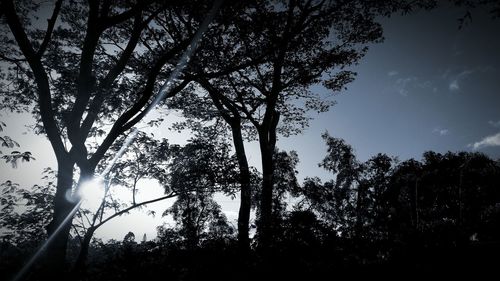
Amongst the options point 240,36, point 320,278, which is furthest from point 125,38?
point 320,278

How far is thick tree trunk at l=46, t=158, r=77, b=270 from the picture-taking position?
20.8 feet

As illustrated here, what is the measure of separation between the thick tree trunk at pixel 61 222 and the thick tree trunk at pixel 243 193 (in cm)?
587

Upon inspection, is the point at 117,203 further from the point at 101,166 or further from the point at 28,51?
the point at 28,51

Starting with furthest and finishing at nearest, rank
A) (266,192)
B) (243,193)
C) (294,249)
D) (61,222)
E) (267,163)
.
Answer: (267,163)
(266,192)
(243,193)
(294,249)
(61,222)

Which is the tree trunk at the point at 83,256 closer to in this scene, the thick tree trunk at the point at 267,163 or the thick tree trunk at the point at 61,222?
the thick tree trunk at the point at 61,222

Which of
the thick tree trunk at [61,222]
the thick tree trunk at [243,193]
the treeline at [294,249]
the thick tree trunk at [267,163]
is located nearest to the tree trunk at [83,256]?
the treeline at [294,249]

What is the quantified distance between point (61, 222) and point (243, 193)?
→ 742 cm

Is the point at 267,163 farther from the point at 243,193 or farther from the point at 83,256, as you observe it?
the point at 83,256

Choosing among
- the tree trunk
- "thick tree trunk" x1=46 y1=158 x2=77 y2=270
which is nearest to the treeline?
the tree trunk

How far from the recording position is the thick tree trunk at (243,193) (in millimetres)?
11429

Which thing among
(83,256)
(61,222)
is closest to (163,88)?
(61,222)

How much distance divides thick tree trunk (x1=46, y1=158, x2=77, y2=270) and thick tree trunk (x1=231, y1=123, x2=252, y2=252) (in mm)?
5871

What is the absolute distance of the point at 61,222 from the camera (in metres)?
6.47

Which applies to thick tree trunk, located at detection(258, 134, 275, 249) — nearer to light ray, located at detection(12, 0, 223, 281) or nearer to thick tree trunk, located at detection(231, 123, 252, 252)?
thick tree trunk, located at detection(231, 123, 252, 252)
